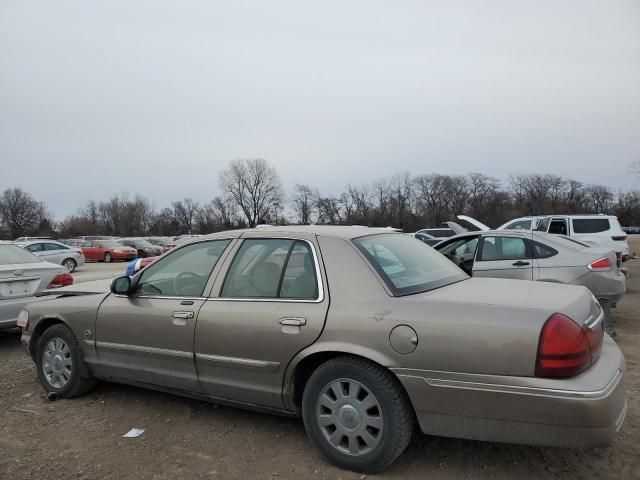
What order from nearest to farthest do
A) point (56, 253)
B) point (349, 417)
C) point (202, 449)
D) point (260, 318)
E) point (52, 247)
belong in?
point (349, 417)
point (260, 318)
point (202, 449)
point (56, 253)
point (52, 247)

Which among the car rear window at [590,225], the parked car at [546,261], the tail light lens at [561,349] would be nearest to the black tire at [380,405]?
the tail light lens at [561,349]

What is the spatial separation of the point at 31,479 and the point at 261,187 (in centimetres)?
9157

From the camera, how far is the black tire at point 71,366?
4285 mm

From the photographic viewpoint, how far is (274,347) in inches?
125

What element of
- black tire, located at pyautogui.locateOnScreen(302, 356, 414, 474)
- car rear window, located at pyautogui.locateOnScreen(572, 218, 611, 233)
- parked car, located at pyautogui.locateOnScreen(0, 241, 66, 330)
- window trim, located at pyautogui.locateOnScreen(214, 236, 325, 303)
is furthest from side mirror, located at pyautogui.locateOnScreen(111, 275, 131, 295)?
car rear window, located at pyautogui.locateOnScreen(572, 218, 611, 233)

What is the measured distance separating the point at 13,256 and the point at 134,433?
4.33 metres

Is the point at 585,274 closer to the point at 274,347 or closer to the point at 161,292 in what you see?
the point at 274,347

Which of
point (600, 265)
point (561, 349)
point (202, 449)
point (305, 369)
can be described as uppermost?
point (561, 349)

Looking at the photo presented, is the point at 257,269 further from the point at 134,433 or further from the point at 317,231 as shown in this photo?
the point at 134,433

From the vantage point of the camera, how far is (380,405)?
9.37 feet

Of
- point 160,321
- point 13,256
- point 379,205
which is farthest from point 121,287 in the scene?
point 379,205

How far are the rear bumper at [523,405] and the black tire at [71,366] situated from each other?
3.03 meters

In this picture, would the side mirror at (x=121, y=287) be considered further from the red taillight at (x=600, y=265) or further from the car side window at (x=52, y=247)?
the car side window at (x=52, y=247)

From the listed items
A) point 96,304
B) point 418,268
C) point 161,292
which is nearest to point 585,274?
point 418,268
